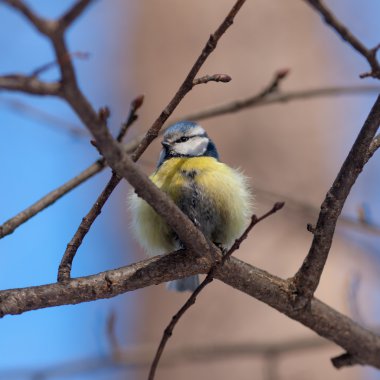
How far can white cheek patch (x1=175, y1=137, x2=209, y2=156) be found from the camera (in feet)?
9.30

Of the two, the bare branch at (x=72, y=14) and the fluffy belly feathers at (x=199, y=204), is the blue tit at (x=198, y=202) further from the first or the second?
the bare branch at (x=72, y=14)

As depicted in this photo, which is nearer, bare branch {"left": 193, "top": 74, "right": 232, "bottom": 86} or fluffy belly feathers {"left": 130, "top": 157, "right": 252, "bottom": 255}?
bare branch {"left": 193, "top": 74, "right": 232, "bottom": 86}

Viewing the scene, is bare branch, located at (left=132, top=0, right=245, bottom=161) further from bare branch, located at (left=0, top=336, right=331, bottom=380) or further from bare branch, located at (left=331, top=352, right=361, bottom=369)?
bare branch, located at (left=0, top=336, right=331, bottom=380)

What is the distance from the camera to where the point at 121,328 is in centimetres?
510

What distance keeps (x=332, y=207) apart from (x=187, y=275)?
500 millimetres

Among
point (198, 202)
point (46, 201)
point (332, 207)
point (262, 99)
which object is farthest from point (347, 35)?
point (46, 201)

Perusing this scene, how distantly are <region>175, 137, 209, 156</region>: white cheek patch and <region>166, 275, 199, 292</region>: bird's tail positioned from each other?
1.82 ft

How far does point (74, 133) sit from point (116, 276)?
1.54 meters

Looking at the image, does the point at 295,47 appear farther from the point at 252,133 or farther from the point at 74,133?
the point at 74,133

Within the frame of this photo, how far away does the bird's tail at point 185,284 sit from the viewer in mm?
2715

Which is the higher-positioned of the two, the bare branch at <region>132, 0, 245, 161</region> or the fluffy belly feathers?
the fluffy belly feathers

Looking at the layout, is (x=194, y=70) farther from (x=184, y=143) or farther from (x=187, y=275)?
(x=184, y=143)

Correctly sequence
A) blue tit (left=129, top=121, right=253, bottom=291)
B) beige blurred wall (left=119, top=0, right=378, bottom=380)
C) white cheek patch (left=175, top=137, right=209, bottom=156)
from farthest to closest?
beige blurred wall (left=119, top=0, right=378, bottom=380) < white cheek patch (left=175, top=137, right=209, bottom=156) < blue tit (left=129, top=121, right=253, bottom=291)

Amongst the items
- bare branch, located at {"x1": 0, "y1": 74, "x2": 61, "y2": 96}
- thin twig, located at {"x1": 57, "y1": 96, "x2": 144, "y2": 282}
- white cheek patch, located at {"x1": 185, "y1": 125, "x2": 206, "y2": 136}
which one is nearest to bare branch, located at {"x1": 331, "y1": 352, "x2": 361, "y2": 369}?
thin twig, located at {"x1": 57, "y1": 96, "x2": 144, "y2": 282}
